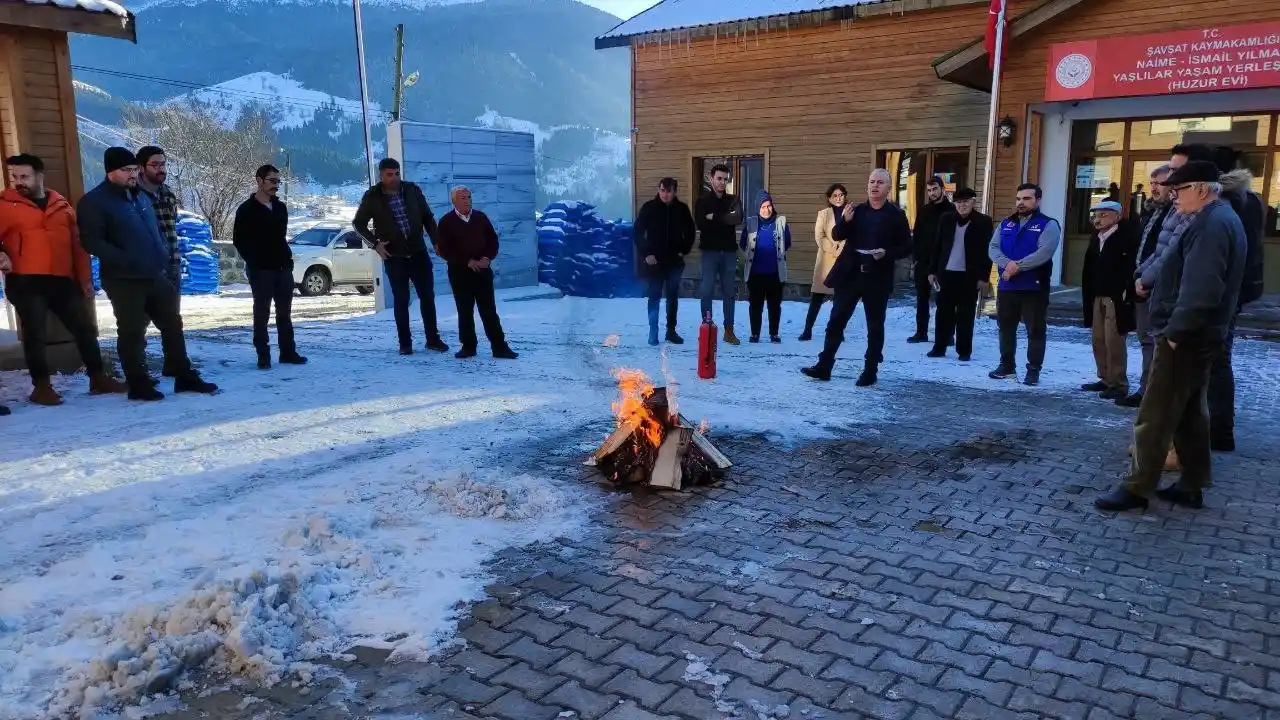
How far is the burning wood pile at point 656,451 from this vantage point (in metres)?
5.22

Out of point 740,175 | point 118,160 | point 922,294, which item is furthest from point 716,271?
point 740,175

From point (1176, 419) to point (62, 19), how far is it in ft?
30.2

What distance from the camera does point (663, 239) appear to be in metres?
9.49

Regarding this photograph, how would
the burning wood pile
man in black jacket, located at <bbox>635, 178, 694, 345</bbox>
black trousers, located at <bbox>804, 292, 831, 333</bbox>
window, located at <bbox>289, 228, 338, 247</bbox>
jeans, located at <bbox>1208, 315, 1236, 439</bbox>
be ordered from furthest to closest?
window, located at <bbox>289, 228, 338, 247</bbox>, black trousers, located at <bbox>804, 292, 831, 333</bbox>, man in black jacket, located at <bbox>635, 178, 694, 345</bbox>, jeans, located at <bbox>1208, 315, 1236, 439</bbox>, the burning wood pile

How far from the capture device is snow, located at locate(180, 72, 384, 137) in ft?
432

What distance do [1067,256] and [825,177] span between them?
4.34m

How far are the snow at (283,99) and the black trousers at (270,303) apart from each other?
123892 millimetres

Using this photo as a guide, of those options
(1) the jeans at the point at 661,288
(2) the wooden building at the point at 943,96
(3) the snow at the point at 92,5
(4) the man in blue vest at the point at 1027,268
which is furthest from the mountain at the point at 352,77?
(4) the man in blue vest at the point at 1027,268

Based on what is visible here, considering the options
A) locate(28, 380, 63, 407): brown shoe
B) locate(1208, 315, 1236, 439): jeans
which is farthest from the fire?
locate(28, 380, 63, 407): brown shoe

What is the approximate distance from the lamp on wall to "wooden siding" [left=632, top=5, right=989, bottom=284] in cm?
59

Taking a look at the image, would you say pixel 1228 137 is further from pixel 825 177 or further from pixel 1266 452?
pixel 1266 452

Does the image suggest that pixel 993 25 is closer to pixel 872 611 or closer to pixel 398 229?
pixel 398 229

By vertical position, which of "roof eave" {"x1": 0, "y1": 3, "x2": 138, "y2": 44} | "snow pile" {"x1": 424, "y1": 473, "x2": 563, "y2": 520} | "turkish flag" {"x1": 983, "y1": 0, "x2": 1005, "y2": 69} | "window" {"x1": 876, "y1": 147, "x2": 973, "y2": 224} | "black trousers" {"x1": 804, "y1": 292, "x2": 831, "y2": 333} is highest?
"turkish flag" {"x1": 983, "y1": 0, "x2": 1005, "y2": 69}

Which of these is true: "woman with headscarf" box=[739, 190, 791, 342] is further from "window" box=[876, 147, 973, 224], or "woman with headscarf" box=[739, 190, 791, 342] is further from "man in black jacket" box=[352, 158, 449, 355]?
"window" box=[876, 147, 973, 224]
